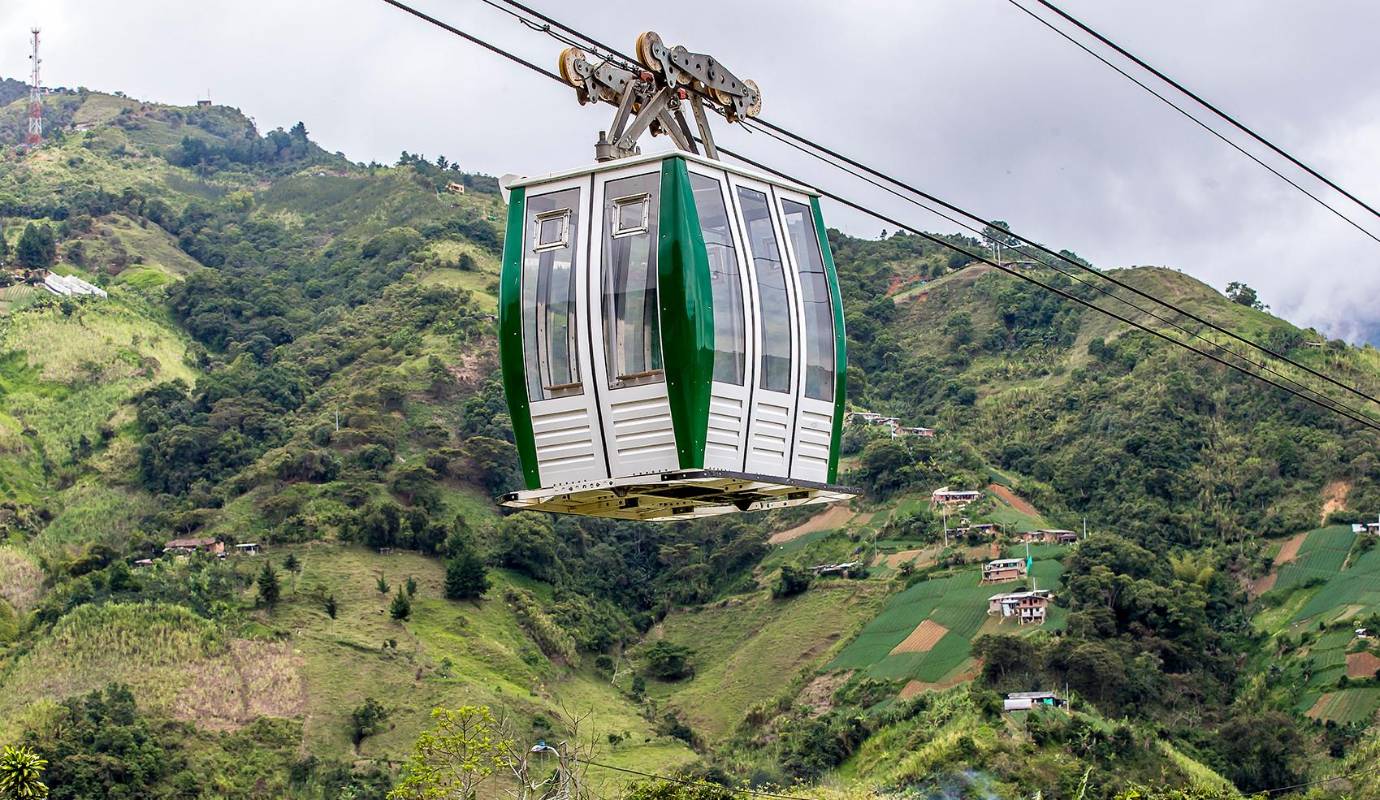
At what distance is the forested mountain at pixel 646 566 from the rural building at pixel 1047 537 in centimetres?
123

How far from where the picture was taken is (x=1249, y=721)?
1759 inches

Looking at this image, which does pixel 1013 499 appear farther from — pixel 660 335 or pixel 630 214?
pixel 660 335

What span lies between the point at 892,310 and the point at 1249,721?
4223cm

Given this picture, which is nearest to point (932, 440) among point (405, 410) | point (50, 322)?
point (405, 410)

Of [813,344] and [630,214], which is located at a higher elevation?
[630,214]

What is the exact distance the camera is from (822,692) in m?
50.0

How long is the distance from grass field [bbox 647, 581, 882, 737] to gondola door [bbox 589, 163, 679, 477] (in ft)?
134

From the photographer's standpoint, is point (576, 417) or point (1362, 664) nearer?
point (576, 417)

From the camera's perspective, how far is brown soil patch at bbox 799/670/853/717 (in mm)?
49062

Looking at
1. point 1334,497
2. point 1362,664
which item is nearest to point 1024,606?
point 1362,664

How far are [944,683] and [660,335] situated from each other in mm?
38498

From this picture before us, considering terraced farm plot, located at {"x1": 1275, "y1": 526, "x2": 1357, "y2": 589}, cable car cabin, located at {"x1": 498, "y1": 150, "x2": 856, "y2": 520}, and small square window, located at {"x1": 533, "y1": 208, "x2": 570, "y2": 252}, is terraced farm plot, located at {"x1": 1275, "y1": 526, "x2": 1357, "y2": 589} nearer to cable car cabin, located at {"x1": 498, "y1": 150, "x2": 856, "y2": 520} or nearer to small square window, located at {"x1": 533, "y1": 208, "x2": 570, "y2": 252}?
cable car cabin, located at {"x1": 498, "y1": 150, "x2": 856, "y2": 520}

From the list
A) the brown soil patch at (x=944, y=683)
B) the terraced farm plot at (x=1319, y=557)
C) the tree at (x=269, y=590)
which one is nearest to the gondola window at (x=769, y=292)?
the brown soil patch at (x=944, y=683)

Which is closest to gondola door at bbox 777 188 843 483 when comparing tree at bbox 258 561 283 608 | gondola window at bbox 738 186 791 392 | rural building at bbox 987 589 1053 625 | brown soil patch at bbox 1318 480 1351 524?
gondola window at bbox 738 186 791 392
